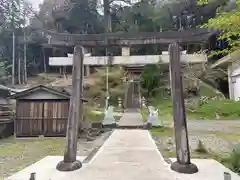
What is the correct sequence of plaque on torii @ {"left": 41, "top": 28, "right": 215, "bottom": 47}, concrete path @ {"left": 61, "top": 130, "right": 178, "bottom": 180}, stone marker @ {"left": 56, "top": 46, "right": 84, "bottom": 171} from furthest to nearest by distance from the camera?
plaque on torii @ {"left": 41, "top": 28, "right": 215, "bottom": 47} → stone marker @ {"left": 56, "top": 46, "right": 84, "bottom": 171} → concrete path @ {"left": 61, "top": 130, "right": 178, "bottom": 180}

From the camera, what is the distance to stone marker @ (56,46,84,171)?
14.8 feet

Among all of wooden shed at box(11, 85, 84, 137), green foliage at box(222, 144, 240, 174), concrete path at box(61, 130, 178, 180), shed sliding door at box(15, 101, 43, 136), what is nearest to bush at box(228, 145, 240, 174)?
green foliage at box(222, 144, 240, 174)

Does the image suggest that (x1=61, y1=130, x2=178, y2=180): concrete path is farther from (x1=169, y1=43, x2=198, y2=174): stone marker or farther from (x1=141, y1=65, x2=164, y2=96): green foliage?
(x1=141, y1=65, x2=164, y2=96): green foliage

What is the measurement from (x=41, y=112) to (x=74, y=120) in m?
8.37

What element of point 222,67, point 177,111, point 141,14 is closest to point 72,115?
point 177,111

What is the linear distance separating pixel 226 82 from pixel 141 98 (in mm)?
9837

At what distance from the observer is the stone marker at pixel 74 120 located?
4.50 m

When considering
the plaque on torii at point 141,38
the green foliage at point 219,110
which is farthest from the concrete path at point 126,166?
the green foliage at point 219,110

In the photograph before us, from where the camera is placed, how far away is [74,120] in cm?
470

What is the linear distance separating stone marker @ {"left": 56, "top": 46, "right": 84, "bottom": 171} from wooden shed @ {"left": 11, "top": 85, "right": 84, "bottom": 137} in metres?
7.53

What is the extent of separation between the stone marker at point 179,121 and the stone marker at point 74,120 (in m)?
1.95

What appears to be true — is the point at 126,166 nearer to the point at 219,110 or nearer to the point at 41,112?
the point at 41,112

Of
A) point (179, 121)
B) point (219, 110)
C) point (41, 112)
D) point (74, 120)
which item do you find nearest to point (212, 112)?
point (219, 110)

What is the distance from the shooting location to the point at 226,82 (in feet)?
84.7
